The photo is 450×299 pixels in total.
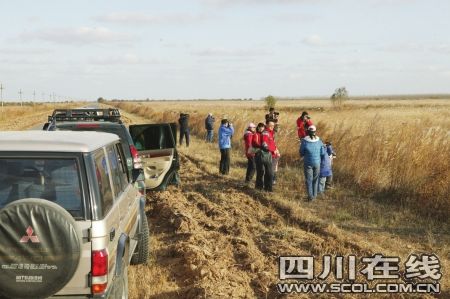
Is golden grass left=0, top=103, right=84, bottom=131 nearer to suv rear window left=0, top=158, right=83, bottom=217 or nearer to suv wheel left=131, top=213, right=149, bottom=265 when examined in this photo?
suv wheel left=131, top=213, right=149, bottom=265

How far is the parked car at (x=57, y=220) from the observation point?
11.6 ft

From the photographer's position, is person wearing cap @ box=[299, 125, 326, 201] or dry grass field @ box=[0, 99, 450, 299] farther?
person wearing cap @ box=[299, 125, 326, 201]

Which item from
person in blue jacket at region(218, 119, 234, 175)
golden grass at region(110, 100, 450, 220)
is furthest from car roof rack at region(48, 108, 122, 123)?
golden grass at region(110, 100, 450, 220)

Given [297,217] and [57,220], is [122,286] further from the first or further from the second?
[297,217]

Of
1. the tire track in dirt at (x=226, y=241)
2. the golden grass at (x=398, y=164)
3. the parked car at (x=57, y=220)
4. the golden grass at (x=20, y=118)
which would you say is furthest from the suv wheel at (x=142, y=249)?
the golden grass at (x=20, y=118)

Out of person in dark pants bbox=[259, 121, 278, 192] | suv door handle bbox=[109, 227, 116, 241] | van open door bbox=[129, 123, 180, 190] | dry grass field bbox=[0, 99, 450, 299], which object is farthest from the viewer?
person in dark pants bbox=[259, 121, 278, 192]

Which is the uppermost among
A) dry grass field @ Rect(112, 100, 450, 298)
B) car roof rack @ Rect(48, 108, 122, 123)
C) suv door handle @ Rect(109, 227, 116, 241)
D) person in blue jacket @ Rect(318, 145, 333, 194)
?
car roof rack @ Rect(48, 108, 122, 123)

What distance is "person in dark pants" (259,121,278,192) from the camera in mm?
12438

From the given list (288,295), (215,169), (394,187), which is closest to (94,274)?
(288,295)

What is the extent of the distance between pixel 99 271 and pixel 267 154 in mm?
9090

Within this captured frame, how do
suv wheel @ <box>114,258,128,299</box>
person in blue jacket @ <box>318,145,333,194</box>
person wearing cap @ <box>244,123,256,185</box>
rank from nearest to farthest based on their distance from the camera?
suv wheel @ <box>114,258,128,299</box>
person in blue jacket @ <box>318,145,333,194</box>
person wearing cap @ <box>244,123,256,185</box>

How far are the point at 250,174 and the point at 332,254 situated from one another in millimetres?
6572

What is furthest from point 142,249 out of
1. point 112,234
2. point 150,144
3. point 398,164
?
point 398,164

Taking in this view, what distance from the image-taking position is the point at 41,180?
4.00m
